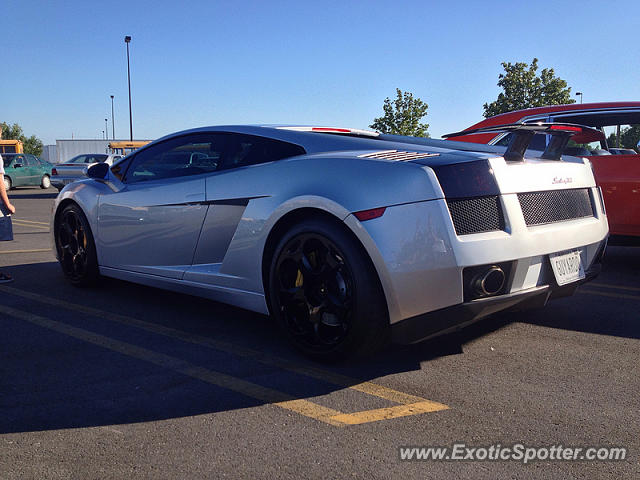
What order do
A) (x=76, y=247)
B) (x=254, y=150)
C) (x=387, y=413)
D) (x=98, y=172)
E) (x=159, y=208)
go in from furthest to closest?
(x=76, y=247) < (x=98, y=172) < (x=159, y=208) < (x=254, y=150) < (x=387, y=413)

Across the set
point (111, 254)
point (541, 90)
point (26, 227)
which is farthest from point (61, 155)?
point (111, 254)

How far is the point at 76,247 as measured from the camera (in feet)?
18.2

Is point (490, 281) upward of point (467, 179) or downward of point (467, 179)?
downward

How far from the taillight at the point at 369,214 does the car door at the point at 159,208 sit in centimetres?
132

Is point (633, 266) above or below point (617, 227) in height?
below

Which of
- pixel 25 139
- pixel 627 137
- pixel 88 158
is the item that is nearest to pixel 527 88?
pixel 88 158

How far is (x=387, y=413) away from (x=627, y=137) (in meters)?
4.62

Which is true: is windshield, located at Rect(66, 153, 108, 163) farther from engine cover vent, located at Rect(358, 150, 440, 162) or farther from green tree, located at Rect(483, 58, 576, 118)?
green tree, located at Rect(483, 58, 576, 118)

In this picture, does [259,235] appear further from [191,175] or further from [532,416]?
[532,416]

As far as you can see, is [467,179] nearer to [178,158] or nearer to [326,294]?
[326,294]

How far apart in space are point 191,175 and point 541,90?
157 ft

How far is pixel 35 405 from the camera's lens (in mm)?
2949

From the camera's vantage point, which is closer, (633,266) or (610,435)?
(610,435)

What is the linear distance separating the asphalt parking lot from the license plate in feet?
1.51
